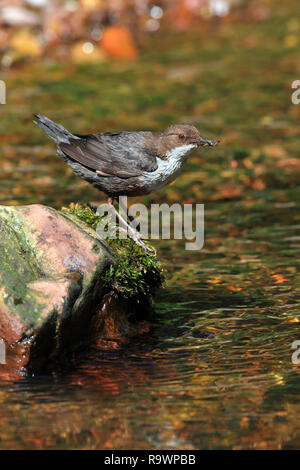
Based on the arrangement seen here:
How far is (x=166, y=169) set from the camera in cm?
649

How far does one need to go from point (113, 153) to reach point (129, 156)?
14 centimetres

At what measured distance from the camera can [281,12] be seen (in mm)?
17672

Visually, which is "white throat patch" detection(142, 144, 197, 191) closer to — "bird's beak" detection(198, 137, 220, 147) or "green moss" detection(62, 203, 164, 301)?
"bird's beak" detection(198, 137, 220, 147)

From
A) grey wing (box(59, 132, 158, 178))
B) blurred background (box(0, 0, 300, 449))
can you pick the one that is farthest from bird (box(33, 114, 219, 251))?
blurred background (box(0, 0, 300, 449))

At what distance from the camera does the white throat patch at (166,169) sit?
21.3ft

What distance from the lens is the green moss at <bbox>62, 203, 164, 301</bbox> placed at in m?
6.07

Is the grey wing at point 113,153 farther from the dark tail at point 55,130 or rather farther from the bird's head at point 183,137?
the bird's head at point 183,137

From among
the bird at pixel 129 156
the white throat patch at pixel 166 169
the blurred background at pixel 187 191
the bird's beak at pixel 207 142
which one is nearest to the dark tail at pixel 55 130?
the bird at pixel 129 156

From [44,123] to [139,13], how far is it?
36.4 ft

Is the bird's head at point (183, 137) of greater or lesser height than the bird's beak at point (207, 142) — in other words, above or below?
above

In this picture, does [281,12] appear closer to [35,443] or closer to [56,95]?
[56,95]

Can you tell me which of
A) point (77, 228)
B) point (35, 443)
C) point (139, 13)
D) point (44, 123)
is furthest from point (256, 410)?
point (139, 13)

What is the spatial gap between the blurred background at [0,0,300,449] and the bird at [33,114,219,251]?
101 cm

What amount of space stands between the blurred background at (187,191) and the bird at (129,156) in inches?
39.8
